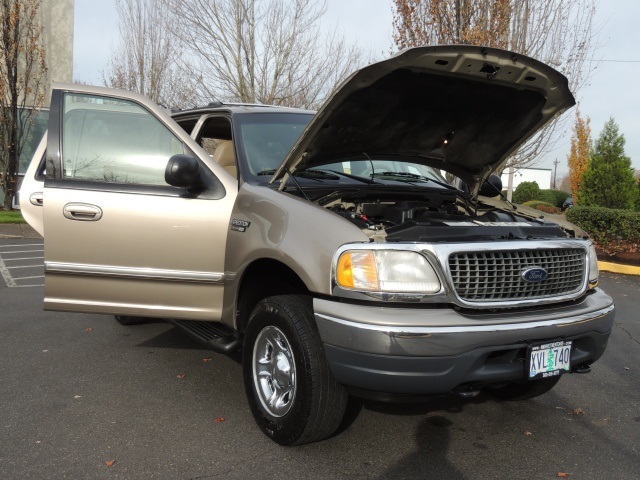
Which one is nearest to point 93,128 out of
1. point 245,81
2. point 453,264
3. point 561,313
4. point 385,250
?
point 385,250

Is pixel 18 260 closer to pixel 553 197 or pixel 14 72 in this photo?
pixel 14 72

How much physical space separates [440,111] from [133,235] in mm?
2191

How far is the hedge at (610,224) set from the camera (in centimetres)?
1116

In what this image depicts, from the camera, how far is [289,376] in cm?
335

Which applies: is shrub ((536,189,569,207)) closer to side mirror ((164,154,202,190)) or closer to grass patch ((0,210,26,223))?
grass patch ((0,210,26,223))

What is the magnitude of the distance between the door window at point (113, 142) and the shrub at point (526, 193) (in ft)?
119

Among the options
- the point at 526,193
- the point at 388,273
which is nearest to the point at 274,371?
the point at 388,273

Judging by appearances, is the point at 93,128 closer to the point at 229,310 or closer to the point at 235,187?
the point at 235,187

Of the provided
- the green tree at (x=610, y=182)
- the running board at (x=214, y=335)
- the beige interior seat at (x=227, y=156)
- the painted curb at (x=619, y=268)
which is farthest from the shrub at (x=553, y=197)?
the running board at (x=214, y=335)

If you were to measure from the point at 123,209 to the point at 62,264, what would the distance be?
538 mm

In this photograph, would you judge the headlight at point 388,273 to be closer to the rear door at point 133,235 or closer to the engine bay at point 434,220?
the engine bay at point 434,220

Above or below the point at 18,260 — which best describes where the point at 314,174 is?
above

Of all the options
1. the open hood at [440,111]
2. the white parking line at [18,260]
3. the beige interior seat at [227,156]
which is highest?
the open hood at [440,111]

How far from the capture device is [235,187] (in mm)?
3854
